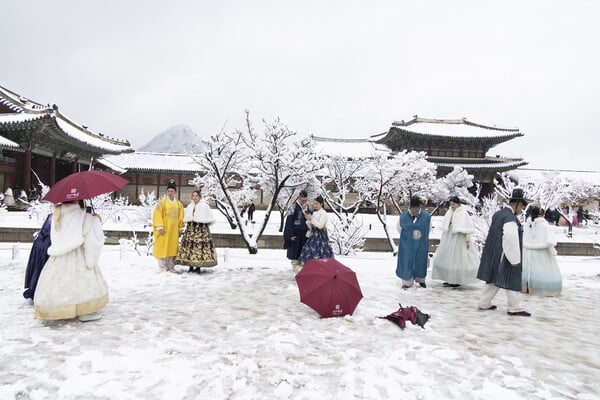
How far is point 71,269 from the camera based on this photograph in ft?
13.6

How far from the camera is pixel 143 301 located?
17.3 ft

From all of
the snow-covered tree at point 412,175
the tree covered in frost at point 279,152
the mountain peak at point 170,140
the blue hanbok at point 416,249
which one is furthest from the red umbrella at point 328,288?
the mountain peak at point 170,140

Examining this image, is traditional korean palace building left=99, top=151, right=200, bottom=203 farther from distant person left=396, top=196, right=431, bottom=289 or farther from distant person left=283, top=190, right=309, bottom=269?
distant person left=396, top=196, right=431, bottom=289

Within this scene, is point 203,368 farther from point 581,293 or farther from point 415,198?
point 581,293

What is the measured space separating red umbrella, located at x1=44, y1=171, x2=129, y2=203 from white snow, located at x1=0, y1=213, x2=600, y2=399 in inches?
55.2

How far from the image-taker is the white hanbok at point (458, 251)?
645 cm

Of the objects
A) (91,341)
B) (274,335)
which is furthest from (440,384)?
(91,341)

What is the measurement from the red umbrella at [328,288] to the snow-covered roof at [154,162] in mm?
28036

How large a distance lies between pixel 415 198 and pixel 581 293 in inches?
139

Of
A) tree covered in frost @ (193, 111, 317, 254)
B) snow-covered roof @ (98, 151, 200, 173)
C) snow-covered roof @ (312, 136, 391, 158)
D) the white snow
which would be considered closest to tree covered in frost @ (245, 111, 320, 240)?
tree covered in frost @ (193, 111, 317, 254)

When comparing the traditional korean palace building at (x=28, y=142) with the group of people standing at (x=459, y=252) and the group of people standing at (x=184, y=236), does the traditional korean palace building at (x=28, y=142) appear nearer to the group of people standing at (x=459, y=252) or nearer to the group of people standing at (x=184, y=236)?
the group of people standing at (x=184, y=236)

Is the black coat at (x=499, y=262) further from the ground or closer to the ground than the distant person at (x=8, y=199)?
closer to the ground

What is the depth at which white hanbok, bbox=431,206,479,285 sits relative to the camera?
6449 mm

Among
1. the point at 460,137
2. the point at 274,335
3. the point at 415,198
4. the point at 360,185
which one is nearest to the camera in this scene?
the point at 274,335
